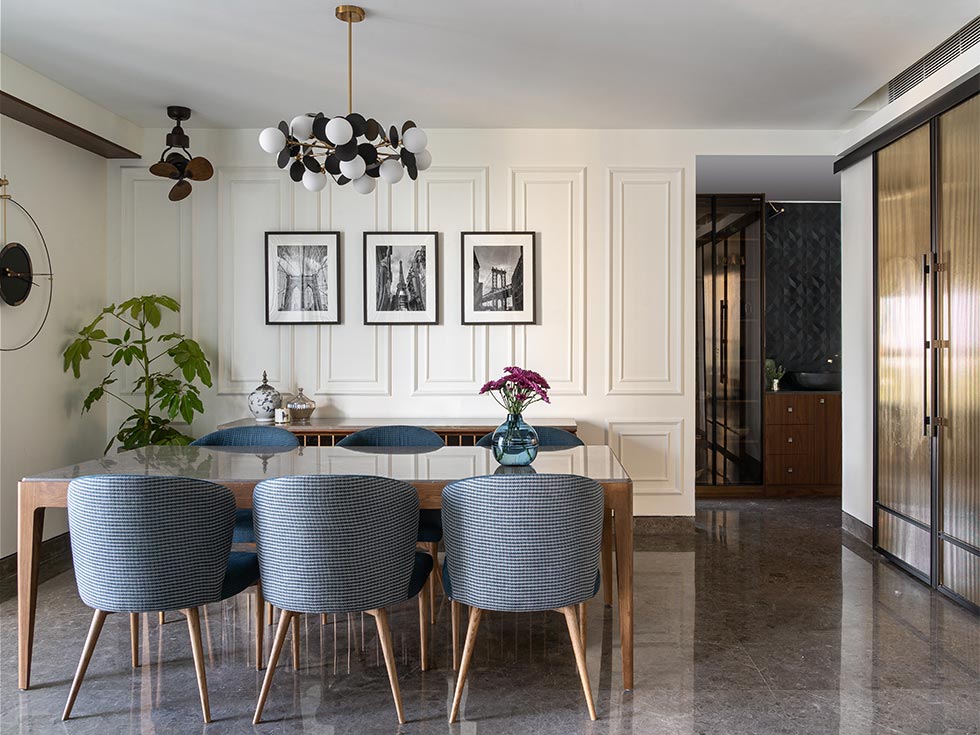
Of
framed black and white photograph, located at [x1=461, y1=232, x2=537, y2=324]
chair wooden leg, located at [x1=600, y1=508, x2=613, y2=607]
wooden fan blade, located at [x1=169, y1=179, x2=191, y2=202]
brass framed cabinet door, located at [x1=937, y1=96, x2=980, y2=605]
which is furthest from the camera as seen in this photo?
framed black and white photograph, located at [x1=461, y1=232, x2=537, y2=324]

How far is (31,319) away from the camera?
438 cm

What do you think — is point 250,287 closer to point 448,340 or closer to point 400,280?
point 400,280

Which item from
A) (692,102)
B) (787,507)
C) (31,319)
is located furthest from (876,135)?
(31,319)

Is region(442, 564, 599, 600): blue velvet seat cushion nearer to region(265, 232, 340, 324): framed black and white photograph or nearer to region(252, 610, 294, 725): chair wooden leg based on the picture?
region(252, 610, 294, 725): chair wooden leg

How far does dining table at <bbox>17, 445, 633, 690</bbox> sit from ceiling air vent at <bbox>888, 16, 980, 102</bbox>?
269cm

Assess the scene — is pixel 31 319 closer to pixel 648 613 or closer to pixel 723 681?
pixel 648 613

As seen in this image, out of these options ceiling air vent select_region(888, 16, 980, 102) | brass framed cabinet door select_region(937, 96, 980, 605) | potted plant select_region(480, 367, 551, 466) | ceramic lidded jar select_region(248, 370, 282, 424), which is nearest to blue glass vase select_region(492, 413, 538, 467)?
potted plant select_region(480, 367, 551, 466)

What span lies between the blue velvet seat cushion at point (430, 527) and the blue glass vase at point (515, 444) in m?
0.44

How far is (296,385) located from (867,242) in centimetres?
398

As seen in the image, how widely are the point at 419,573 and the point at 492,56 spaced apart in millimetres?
2701

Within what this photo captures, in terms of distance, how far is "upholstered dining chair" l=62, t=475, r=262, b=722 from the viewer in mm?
2498

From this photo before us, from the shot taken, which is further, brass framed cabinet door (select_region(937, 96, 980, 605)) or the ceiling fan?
the ceiling fan

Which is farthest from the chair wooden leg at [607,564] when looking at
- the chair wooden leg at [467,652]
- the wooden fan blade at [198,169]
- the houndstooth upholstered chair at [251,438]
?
the wooden fan blade at [198,169]

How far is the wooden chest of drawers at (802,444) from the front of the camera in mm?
6449
